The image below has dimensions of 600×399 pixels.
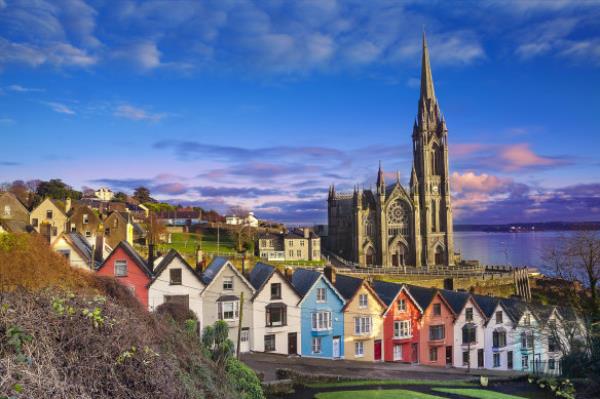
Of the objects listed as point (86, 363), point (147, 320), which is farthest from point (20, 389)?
point (147, 320)

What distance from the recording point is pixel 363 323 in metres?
37.5

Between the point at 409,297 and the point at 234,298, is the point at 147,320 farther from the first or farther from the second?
the point at 409,297

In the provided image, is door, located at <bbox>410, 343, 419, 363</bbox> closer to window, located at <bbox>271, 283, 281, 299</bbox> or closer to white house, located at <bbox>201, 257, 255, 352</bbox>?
window, located at <bbox>271, 283, 281, 299</bbox>

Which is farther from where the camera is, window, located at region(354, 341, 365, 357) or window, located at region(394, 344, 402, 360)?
window, located at region(394, 344, 402, 360)

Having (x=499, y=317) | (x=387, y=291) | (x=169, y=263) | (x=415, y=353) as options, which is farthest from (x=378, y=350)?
(x=169, y=263)

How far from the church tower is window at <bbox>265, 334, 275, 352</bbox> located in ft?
258

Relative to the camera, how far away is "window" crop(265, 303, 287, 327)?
35.2m

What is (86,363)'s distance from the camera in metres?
7.14

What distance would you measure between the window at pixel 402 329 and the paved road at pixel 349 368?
2636mm

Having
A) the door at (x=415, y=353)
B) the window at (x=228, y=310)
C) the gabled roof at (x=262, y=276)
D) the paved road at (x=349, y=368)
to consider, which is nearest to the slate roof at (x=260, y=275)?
the gabled roof at (x=262, y=276)

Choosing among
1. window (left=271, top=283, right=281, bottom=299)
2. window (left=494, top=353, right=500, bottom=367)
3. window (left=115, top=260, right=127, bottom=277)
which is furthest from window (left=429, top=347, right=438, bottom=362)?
window (left=115, top=260, right=127, bottom=277)

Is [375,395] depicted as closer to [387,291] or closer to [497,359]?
[387,291]

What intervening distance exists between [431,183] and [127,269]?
95.3m

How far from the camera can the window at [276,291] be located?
35.7 meters
